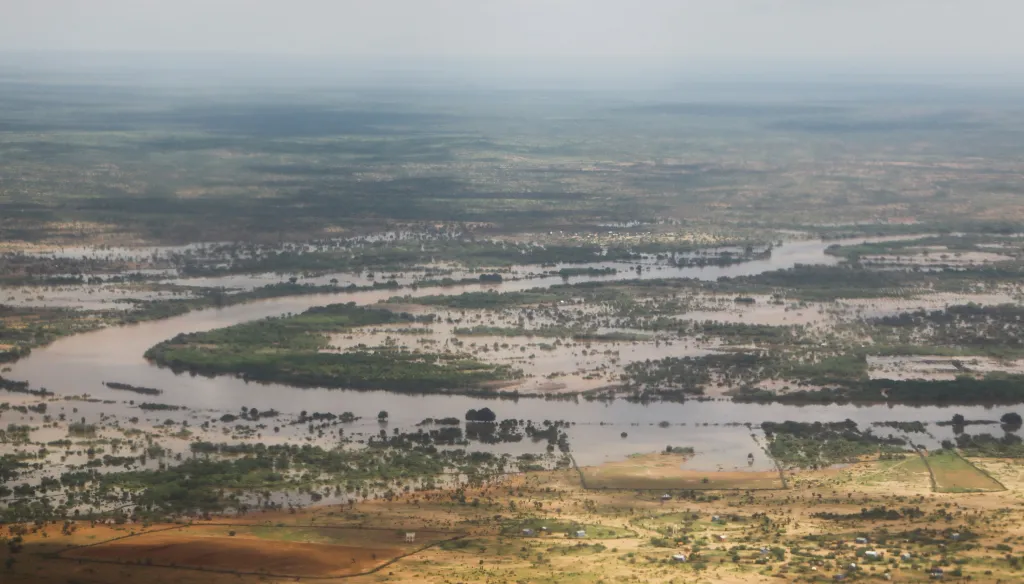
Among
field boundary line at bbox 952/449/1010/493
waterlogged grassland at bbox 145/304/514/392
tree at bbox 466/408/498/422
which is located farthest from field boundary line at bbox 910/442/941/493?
waterlogged grassland at bbox 145/304/514/392

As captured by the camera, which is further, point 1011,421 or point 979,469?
point 1011,421

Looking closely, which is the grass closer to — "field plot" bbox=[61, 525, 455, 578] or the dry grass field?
the dry grass field

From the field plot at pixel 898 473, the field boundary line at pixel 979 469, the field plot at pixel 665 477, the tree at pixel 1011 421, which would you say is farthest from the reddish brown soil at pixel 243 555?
the tree at pixel 1011 421

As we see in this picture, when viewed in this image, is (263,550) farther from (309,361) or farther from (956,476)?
(309,361)

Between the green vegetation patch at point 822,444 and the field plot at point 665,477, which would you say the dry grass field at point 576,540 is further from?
the green vegetation patch at point 822,444

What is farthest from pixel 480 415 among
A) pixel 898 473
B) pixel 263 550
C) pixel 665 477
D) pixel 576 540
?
pixel 263 550

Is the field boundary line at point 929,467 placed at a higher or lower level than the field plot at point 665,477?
higher

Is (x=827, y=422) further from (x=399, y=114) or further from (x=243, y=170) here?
(x=399, y=114)
